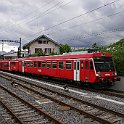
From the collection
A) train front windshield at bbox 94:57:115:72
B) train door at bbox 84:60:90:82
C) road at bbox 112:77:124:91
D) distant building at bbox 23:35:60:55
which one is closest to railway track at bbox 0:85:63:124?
train door at bbox 84:60:90:82

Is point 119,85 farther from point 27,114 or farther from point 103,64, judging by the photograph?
point 27,114

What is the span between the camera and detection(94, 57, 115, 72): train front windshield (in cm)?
2103

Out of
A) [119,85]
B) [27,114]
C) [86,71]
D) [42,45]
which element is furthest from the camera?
[42,45]

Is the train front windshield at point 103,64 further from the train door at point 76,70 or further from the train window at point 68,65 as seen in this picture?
the train window at point 68,65

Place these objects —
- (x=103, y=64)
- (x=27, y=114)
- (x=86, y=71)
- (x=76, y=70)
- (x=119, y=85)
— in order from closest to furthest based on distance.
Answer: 1. (x=27, y=114)
2. (x=103, y=64)
3. (x=86, y=71)
4. (x=119, y=85)
5. (x=76, y=70)

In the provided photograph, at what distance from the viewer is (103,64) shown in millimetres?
21438

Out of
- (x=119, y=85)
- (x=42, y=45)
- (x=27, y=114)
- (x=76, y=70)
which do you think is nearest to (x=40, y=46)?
(x=42, y=45)

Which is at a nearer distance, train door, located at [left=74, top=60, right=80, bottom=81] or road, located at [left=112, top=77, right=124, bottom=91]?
road, located at [left=112, top=77, right=124, bottom=91]

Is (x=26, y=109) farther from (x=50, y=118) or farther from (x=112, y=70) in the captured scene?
(x=112, y=70)

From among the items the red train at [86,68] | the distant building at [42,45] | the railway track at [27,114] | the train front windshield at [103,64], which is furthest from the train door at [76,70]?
the distant building at [42,45]

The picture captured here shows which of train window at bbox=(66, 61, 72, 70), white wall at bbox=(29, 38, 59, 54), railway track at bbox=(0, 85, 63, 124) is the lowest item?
railway track at bbox=(0, 85, 63, 124)

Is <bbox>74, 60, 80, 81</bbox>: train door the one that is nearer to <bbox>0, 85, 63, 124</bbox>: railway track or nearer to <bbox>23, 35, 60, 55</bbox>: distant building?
<bbox>0, 85, 63, 124</bbox>: railway track

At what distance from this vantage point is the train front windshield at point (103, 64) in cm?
2103

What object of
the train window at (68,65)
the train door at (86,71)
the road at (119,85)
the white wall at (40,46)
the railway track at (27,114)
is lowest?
the railway track at (27,114)
